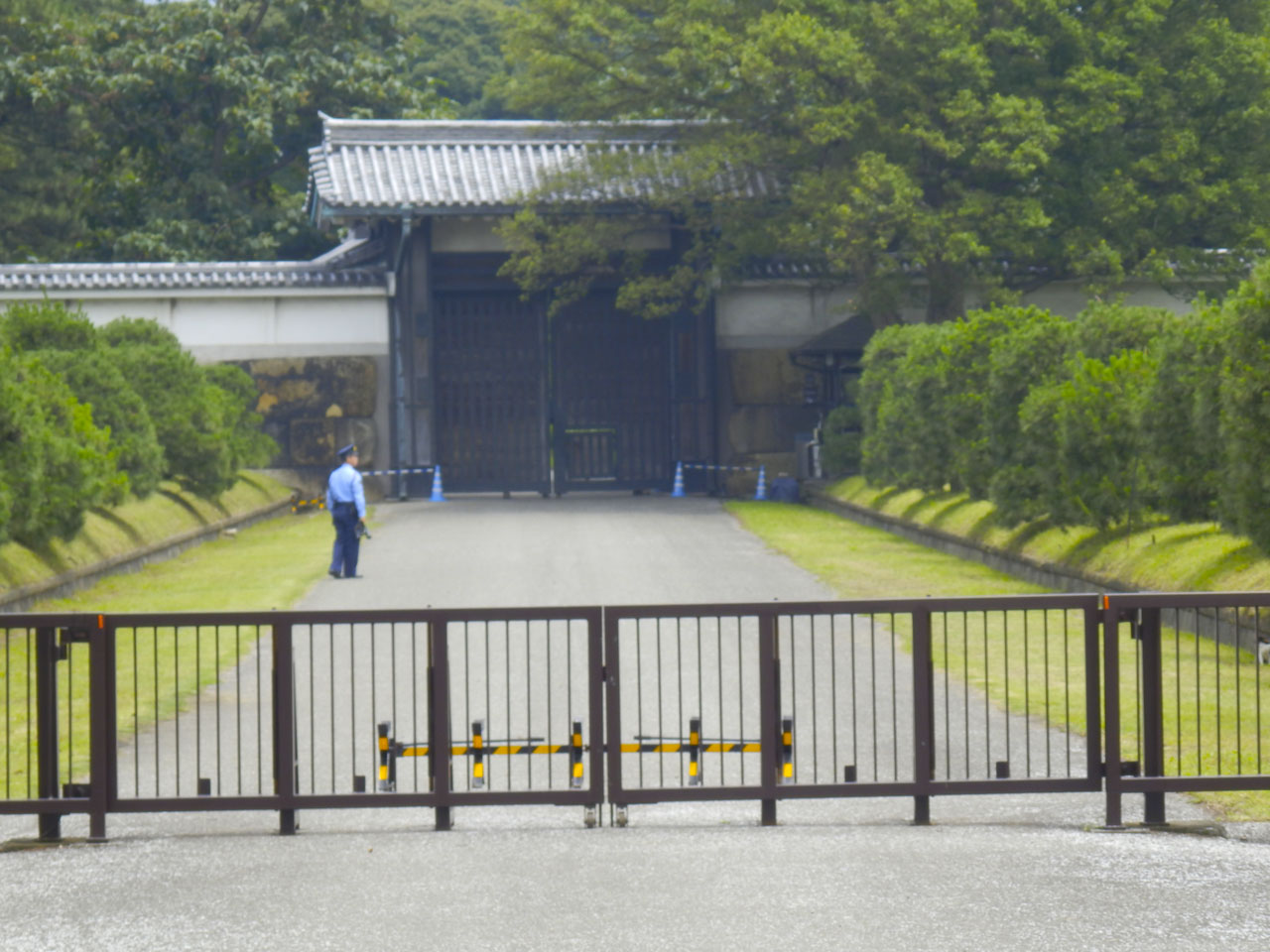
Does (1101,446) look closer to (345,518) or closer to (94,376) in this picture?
(345,518)

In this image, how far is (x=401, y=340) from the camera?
1281 inches

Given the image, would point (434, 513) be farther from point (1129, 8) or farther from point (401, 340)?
point (1129, 8)

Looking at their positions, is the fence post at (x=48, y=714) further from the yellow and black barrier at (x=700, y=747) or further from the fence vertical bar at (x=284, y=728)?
the yellow and black barrier at (x=700, y=747)

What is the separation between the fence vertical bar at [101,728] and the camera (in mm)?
7719

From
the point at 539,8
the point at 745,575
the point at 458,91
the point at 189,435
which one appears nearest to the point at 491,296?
the point at 539,8

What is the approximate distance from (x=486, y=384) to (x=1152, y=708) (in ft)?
86.3

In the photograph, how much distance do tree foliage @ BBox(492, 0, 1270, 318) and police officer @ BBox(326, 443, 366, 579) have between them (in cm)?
1166

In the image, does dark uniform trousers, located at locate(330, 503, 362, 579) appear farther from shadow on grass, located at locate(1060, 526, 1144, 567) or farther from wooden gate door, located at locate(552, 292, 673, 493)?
wooden gate door, located at locate(552, 292, 673, 493)

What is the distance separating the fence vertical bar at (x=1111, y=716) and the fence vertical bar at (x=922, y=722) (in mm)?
743

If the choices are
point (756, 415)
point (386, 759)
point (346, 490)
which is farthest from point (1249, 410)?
point (756, 415)

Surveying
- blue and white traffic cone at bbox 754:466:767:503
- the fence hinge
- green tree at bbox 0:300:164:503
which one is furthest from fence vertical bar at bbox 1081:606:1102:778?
blue and white traffic cone at bbox 754:466:767:503

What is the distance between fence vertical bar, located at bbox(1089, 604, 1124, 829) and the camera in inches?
304

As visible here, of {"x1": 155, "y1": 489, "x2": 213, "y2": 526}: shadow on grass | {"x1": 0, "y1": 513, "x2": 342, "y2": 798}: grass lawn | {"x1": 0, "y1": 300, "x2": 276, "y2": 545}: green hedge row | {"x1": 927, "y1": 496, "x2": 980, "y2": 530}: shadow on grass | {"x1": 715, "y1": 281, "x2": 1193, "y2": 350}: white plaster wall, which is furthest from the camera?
{"x1": 715, "y1": 281, "x2": 1193, "y2": 350}: white plaster wall

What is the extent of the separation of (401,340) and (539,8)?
255 inches
